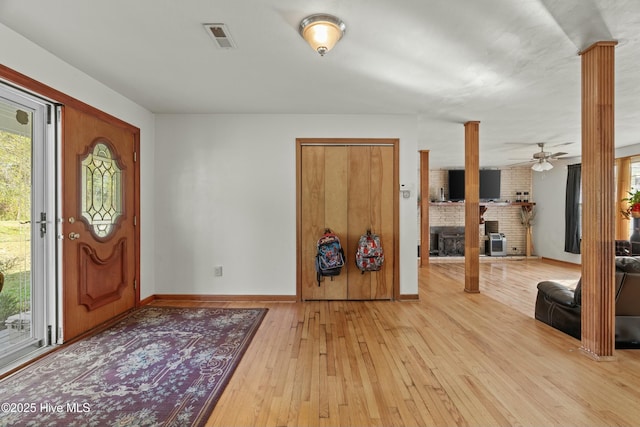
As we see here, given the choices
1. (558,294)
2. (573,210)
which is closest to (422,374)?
(558,294)

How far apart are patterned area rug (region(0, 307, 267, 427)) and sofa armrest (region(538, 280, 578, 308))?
3.03m

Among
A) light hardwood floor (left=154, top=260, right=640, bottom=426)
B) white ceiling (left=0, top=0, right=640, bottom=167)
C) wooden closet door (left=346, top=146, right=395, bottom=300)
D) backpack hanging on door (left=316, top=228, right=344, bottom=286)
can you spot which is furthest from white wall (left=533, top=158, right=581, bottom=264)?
backpack hanging on door (left=316, top=228, right=344, bottom=286)

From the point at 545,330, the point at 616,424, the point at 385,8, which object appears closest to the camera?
the point at 616,424

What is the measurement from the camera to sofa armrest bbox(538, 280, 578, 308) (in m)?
2.93

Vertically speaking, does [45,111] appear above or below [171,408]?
above

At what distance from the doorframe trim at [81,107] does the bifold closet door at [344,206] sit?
2.05 m

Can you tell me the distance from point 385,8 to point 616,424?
2.79 metres

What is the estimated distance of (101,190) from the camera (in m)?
3.25

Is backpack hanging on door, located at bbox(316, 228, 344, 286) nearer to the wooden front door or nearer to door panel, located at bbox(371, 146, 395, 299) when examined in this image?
door panel, located at bbox(371, 146, 395, 299)

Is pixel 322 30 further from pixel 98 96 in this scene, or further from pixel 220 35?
pixel 98 96

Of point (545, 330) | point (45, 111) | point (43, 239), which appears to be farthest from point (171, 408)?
point (545, 330)

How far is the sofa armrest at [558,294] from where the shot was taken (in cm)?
293

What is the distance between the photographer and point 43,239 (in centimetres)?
266

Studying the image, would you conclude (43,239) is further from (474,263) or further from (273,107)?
(474,263)
